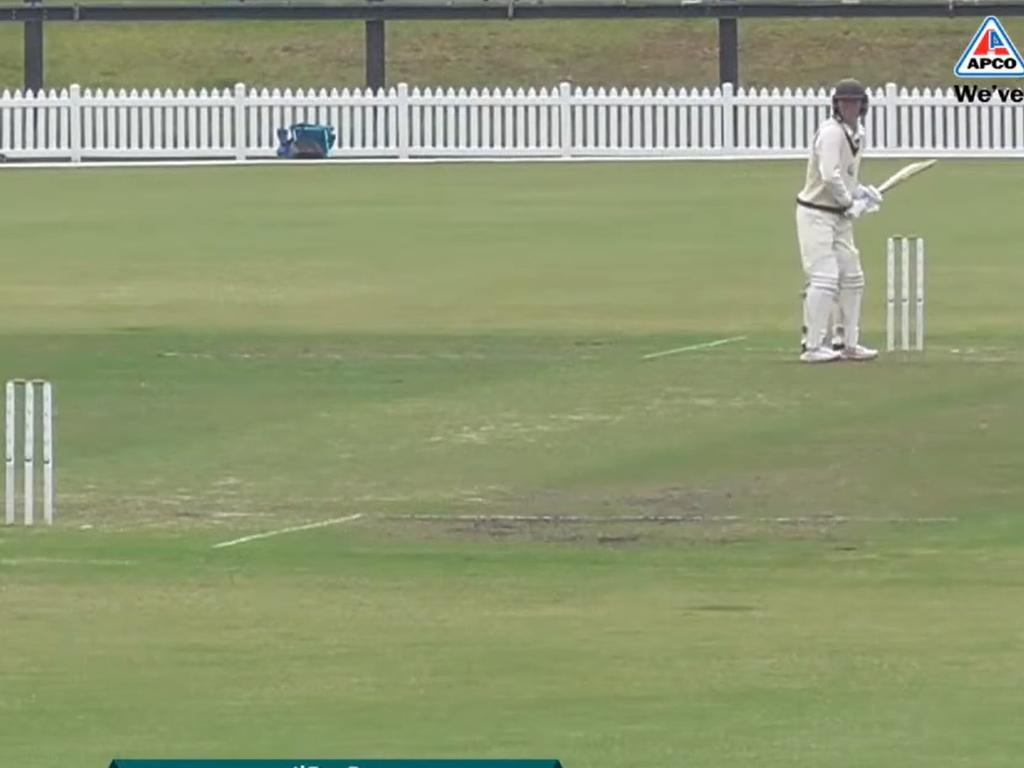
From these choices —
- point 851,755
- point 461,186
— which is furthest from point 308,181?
point 851,755

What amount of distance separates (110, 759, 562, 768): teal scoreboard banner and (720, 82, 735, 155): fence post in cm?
3948

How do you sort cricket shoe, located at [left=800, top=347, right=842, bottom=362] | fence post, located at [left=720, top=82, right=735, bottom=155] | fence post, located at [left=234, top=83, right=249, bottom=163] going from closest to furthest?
cricket shoe, located at [left=800, top=347, right=842, bottom=362], fence post, located at [left=720, top=82, right=735, bottom=155], fence post, located at [left=234, top=83, right=249, bottom=163]

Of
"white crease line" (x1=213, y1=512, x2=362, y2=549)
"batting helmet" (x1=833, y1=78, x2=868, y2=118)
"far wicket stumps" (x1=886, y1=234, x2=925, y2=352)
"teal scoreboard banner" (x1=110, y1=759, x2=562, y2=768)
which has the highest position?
"batting helmet" (x1=833, y1=78, x2=868, y2=118)

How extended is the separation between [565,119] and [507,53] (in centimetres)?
1710

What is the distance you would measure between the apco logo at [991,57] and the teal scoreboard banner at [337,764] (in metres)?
49.4

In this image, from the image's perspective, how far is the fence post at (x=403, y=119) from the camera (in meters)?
48.6

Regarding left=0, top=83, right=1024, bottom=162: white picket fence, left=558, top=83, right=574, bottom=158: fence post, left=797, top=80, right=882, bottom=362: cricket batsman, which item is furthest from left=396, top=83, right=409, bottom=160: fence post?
left=797, top=80, right=882, bottom=362: cricket batsman

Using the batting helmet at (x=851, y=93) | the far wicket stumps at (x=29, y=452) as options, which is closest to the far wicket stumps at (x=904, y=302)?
the batting helmet at (x=851, y=93)

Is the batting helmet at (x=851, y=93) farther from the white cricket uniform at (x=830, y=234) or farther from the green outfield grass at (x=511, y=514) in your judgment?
the green outfield grass at (x=511, y=514)

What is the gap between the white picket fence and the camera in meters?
48.4

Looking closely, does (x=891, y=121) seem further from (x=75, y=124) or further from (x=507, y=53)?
(x=507, y=53)

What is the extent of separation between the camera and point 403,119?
48656mm

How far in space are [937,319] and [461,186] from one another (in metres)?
17.9

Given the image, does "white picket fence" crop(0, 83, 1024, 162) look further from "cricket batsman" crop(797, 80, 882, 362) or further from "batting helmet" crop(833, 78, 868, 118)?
"batting helmet" crop(833, 78, 868, 118)
